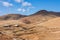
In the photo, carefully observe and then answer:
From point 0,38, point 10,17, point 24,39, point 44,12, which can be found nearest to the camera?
point 0,38

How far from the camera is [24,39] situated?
36.3 metres

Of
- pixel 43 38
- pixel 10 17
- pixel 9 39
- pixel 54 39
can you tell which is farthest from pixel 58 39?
pixel 10 17

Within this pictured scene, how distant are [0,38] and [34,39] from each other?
793 centimetres

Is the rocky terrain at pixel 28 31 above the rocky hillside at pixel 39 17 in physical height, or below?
below

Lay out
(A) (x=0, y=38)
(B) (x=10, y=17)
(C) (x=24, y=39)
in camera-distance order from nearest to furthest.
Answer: (A) (x=0, y=38), (C) (x=24, y=39), (B) (x=10, y=17)

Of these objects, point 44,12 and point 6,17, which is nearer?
point 44,12

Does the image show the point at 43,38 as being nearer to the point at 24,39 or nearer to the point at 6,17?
the point at 24,39

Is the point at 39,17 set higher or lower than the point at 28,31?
higher

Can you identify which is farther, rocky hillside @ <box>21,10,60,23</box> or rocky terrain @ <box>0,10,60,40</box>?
rocky hillside @ <box>21,10,60,23</box>

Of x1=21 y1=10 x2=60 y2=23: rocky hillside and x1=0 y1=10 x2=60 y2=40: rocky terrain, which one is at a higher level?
x1=21 y1=10 x2=60 y2=23: rocky hillside

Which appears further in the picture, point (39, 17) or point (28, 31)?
point (39, 17)

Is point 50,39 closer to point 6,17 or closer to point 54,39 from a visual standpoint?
point 54,39

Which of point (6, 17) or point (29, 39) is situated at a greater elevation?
point (6, 17)

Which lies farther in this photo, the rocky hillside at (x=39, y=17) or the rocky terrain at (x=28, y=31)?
the rocky hillside at (x=39, y=17)
